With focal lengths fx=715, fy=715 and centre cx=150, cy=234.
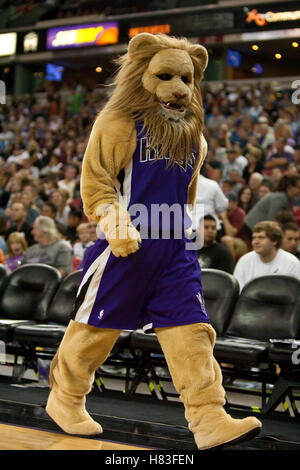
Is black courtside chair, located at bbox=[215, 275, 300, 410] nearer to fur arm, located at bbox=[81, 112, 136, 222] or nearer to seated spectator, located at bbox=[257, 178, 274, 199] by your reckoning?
fur arm, located at bbox=[81, 112, 136, 222]

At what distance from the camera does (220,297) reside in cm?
482

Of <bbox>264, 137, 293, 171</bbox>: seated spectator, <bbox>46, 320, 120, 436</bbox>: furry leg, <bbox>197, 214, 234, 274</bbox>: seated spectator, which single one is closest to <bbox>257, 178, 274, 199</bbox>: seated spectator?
<bbox>264, 137, 293, 171</bbox>: seated spectator

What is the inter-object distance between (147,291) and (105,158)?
1.95ft

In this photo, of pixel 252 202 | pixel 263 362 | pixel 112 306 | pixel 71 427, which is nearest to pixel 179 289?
pixel 112 306

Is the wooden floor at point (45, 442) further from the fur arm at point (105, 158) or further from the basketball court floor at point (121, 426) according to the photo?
the fur arm at point (105, 158)

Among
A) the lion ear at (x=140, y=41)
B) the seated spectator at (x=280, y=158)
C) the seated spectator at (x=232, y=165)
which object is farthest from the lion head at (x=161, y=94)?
the seated spectator at (x=232, y=165)

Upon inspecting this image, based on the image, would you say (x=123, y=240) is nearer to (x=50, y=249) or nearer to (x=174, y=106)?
(x=174, y=106)

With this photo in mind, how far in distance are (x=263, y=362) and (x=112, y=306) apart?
4.97 ft

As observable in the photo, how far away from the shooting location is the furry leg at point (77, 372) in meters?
3.06

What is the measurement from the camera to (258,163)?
8672 millimetres

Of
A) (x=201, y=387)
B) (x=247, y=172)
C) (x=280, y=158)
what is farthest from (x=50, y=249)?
(x=201, y=387)

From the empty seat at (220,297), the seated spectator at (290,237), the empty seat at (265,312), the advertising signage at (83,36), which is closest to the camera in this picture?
the empty seat at (265,312)

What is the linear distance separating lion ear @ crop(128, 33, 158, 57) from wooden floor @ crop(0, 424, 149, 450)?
1.70 metres

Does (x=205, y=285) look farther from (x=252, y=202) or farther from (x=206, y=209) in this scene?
(x=252, y=202)
